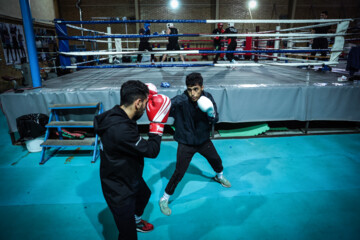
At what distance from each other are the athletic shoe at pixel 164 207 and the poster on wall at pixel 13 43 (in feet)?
27.2

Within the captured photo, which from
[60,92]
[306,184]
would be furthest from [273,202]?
[60,92]

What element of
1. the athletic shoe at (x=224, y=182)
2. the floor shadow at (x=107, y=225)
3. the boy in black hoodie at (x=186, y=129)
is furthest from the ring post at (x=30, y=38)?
the athletic shoe at (x=224, y=182)

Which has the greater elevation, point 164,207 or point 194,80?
point 194,80

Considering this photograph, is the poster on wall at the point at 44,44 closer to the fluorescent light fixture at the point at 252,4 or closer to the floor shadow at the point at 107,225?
the floor shadow at the point at 107,225

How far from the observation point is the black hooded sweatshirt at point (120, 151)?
3.59ft

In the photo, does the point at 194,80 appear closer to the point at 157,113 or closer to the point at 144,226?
the point at 157,113

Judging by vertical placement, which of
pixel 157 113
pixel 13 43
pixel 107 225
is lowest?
pixel 107 225

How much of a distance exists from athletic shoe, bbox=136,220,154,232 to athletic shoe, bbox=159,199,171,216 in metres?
0.18

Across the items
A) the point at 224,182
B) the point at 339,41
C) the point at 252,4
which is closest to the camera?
the point at 224,182

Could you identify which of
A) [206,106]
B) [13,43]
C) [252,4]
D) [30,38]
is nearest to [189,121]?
[206,106]

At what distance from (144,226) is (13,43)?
895cm

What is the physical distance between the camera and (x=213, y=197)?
1980mm

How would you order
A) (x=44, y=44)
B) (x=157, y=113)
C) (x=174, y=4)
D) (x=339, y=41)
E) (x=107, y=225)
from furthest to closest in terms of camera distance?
(x=174, y=4), (x=44, y=44), (x=339, y=41), (x=107, y=225), (x=157, y=113)

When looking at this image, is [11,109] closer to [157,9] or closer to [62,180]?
[62,180]
